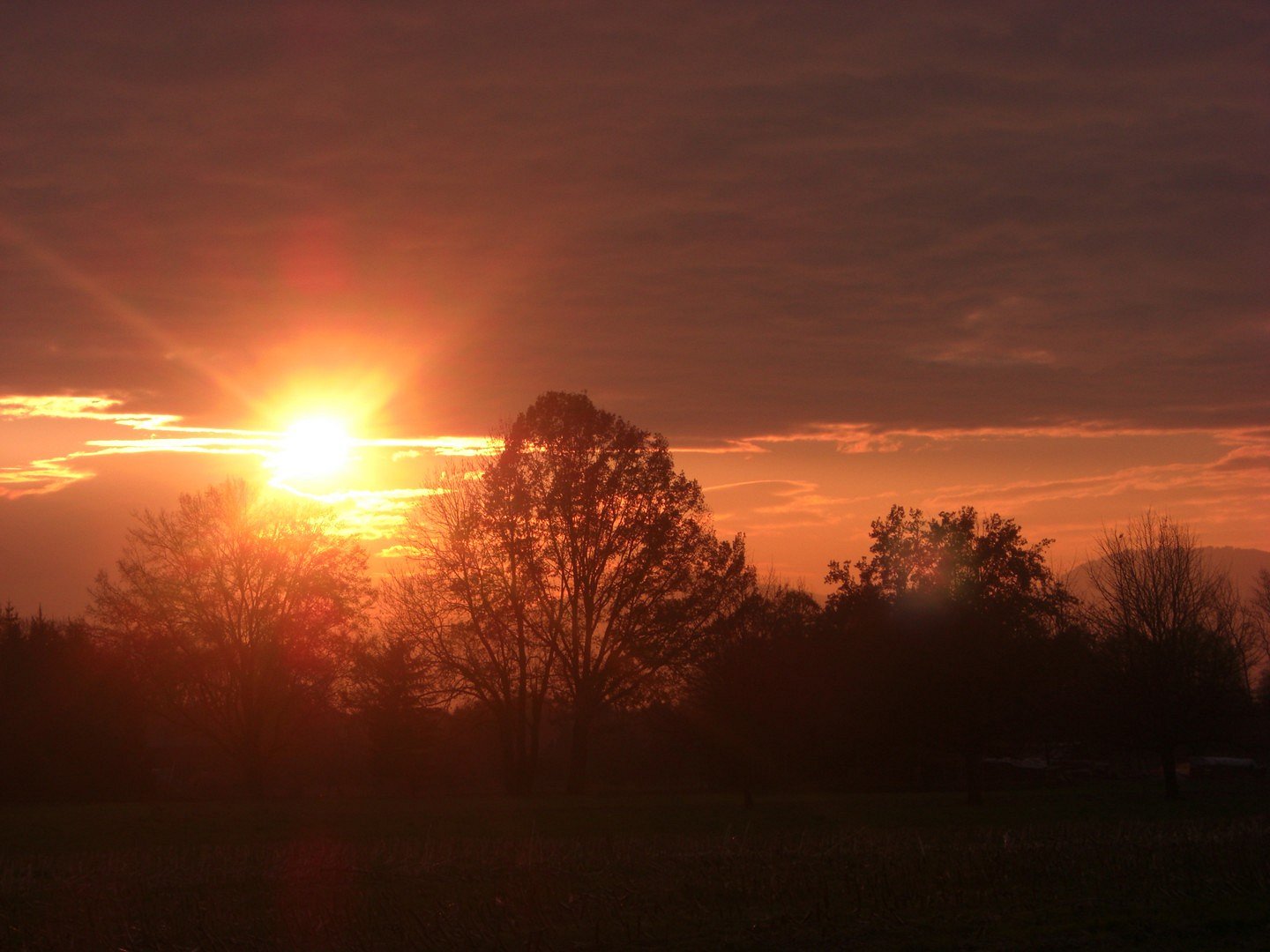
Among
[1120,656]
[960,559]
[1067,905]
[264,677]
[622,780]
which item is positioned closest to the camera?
[1067,905]

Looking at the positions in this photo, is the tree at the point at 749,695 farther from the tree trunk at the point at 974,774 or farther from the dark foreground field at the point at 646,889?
the dark foreground field at the point at 646,889

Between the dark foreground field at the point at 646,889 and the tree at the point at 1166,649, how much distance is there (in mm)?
17687

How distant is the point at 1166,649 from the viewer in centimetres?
4169

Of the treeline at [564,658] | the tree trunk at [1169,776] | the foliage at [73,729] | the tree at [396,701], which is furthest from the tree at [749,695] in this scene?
the foliage at [73,729]

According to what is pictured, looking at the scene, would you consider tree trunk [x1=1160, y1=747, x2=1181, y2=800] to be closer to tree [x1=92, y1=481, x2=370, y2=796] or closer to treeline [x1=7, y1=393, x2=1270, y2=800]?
treeline [x1=7, y1=393, x2=1270, y2=800]

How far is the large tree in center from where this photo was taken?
39.0m

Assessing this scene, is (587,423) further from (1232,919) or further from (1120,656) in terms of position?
(1232,919)

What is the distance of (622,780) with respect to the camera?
5497 centimetres

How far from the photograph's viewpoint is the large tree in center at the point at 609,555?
39000 mm

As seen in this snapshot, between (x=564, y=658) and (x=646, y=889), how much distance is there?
2467 centimetres

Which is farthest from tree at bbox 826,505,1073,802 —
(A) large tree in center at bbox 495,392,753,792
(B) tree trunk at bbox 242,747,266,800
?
(B) tree trunk at bbox 242,747,266,800

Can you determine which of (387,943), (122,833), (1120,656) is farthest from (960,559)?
(387,943)

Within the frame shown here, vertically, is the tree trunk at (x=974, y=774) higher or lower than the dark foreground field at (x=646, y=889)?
lower

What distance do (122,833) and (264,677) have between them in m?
21.4
